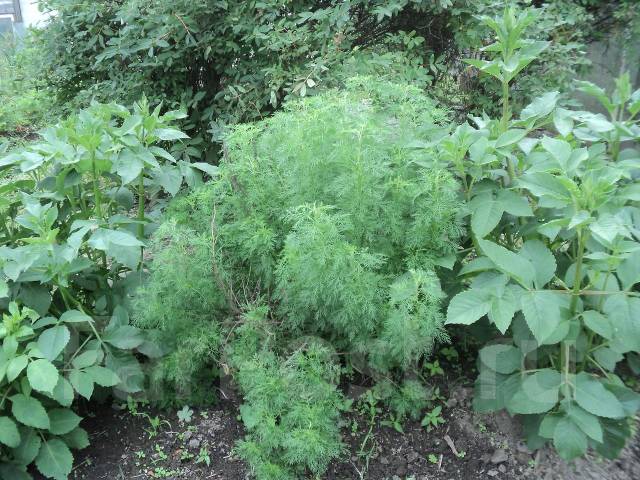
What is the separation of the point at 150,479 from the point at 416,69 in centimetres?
232

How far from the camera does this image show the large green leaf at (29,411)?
72.4 inches

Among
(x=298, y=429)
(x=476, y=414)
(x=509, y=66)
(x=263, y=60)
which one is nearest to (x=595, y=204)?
(x=509, y=66)

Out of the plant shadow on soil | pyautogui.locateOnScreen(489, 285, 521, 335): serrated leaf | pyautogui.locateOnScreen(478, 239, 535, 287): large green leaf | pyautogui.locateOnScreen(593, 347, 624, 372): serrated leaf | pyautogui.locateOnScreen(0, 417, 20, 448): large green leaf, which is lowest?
the plant shadow on soil

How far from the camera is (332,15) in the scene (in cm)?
309

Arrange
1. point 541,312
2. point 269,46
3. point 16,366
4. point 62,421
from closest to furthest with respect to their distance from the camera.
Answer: point 541,312 → point 16,366 → point 62,421 → point 269,46

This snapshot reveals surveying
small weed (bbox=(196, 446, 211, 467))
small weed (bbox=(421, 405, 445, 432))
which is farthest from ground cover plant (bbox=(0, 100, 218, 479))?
small weed (bbox=(421, 405, 445, 432))

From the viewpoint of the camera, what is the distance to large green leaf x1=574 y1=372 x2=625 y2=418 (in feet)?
5.65

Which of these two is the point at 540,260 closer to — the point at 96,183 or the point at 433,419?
the point at 433,419

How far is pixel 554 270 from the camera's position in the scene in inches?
71.2

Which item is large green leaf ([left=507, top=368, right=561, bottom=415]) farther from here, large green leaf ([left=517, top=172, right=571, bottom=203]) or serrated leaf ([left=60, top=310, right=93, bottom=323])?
serrated leaf ([left=60, top=310, right=93, bottom=323])

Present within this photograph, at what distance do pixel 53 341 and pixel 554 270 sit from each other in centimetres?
163

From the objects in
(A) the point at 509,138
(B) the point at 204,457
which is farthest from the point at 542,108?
(B) the point at 204,457

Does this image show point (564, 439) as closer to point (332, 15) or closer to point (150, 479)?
point (150, 479)

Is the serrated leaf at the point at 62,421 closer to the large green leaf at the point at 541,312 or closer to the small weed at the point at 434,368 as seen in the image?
the small weed at the point at 434,368
